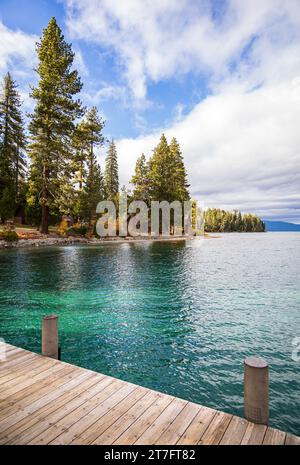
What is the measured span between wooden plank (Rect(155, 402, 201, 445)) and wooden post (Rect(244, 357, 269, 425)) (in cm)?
78

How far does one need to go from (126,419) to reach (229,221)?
156605 mm

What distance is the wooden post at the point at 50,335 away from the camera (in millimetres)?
5602

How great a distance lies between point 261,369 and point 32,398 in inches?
144

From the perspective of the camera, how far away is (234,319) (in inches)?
397

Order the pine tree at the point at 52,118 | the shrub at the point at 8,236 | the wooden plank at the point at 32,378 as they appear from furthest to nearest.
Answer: the pine tree at the point at 52,118 < the shrub at the point at 8,236 < the wooden plank at the point at 32,378

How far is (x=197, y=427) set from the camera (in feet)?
11.6

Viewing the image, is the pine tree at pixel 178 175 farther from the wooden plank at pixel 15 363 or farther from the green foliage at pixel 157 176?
the wooden plank at pixel 15 363

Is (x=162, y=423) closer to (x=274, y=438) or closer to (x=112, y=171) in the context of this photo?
(x=274, y=438)

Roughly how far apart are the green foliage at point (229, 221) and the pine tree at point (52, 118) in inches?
4216

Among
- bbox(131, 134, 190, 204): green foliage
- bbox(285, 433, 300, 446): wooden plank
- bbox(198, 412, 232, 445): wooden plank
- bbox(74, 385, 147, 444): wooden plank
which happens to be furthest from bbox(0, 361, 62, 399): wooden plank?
bbox(131, 134, 190, 204): green foliage

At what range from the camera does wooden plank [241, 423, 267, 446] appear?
3.26 meters

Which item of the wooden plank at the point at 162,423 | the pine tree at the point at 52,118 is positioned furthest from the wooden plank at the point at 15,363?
the pine tree at the point at 52,118
